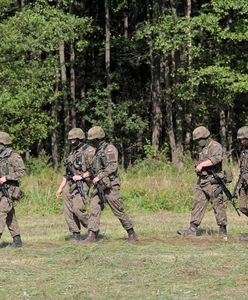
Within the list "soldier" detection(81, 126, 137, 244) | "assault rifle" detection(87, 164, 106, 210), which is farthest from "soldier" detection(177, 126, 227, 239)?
"assault rifle" detection(87, 164, 106, 210)

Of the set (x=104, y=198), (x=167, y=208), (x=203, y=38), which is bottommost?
(x=167, y=208)

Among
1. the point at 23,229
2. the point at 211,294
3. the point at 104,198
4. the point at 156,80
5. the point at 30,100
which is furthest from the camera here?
the point at 156,80

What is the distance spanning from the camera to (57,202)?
19.7 metres

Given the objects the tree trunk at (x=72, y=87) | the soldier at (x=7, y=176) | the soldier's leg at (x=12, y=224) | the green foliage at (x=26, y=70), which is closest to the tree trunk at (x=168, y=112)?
the tree trunk at (x=72, y=87)

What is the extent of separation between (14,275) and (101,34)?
29384 mm

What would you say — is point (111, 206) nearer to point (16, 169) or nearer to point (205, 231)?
point (16, 169)

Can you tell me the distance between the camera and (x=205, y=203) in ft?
44.9

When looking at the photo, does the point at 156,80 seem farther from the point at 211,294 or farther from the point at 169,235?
the point at 211,294

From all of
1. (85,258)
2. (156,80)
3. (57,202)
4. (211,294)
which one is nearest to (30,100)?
(57,202)

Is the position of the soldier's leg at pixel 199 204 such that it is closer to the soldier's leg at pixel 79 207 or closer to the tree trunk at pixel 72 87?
the soldier's leg at pixel 79 207

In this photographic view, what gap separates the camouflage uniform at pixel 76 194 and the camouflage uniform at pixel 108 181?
→ 1.00 feet

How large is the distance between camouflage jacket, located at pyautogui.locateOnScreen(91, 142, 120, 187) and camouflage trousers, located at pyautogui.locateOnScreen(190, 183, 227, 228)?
1.61 metres

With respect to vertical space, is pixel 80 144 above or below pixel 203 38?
below

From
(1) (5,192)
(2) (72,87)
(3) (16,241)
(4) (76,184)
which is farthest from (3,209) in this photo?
(2) (72,87)
